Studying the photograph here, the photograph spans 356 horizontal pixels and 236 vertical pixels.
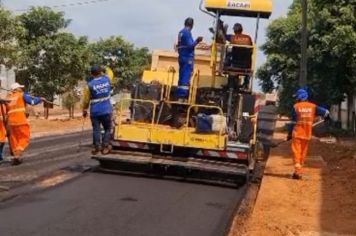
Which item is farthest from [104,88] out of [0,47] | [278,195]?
[0,47]

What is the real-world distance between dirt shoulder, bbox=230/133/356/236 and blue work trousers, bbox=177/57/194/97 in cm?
230

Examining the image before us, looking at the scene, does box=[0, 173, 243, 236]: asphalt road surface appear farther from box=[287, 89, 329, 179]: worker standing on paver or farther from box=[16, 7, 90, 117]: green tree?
box=[16, 7, 90, 117]: green tree

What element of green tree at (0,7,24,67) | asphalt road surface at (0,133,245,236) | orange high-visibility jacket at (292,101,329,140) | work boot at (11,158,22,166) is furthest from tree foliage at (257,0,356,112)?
green tree at (0,7,24,67)

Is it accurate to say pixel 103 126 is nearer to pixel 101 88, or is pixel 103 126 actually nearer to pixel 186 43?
pixel 101 88

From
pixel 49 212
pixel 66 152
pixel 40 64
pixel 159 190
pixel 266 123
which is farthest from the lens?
Answer: pixel 40 64

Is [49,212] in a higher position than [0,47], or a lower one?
lower

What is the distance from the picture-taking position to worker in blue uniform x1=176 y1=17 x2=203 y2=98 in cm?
1250

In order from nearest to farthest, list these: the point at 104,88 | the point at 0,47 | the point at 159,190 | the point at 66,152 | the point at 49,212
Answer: the point at 49,212, the point at 159,190, the point at 104,88, the point at 66,152, the point at 0,47

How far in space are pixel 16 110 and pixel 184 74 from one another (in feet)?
11.5

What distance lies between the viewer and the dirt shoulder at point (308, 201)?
8.20 metres

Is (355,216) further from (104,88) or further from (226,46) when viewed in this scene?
(104,88)

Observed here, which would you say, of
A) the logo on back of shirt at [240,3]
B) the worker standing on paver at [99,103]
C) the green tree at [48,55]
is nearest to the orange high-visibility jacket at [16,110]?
the worker standing on paver at [99,103]

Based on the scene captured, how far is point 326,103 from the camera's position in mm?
28188

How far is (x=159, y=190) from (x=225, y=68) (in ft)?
10.5
